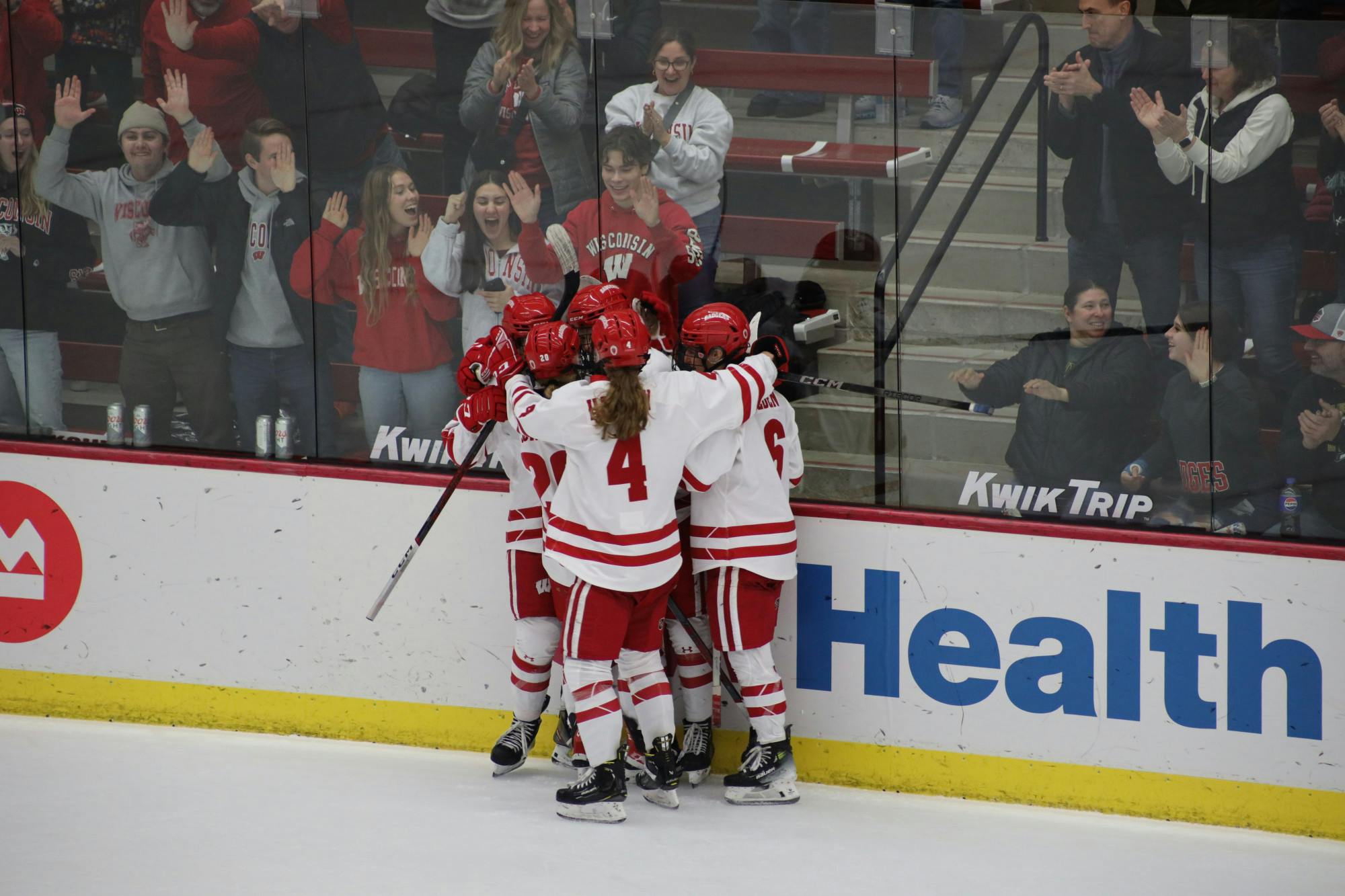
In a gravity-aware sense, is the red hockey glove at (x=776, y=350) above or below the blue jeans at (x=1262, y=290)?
below

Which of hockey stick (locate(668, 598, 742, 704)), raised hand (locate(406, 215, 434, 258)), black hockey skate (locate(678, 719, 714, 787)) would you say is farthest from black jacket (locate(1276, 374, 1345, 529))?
raised hand (locate(406, 215, 434, 258))

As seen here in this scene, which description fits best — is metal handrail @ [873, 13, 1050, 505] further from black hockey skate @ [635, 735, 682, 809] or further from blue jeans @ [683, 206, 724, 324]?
black hockey skate @ [635, 735, 682, 809]

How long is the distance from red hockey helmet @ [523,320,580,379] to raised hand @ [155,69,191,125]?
1.40 metres

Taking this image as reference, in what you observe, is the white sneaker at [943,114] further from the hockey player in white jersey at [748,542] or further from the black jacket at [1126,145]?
the hockey player in white jersey at [748,542]

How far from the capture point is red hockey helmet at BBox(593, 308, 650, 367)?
3771mm

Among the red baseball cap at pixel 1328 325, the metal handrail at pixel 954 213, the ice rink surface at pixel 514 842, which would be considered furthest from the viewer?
the metal handrail at pixel 954 213

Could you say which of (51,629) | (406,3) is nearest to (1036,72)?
(406,3)

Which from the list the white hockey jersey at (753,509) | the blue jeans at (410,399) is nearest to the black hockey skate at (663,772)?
the white hockey jersey at (753,509)

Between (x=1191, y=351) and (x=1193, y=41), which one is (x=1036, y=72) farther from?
(x=1191, y=351)

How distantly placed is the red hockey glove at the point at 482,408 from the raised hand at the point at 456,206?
0.60 m

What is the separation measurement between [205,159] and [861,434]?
2033mm

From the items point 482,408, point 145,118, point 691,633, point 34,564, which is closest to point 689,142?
point 482,408

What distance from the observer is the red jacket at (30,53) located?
4684 millimetres

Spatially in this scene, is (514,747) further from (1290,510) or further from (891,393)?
(1290,510)
